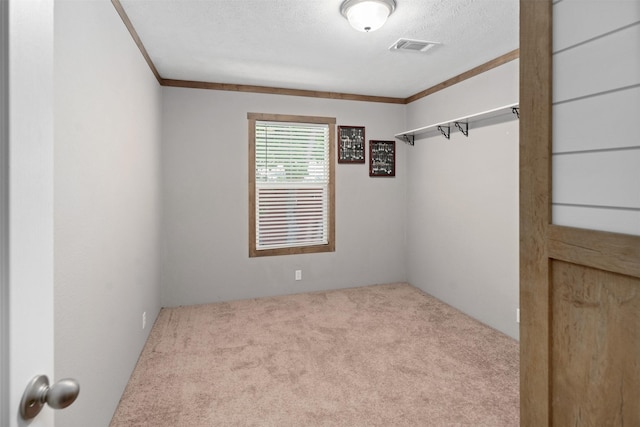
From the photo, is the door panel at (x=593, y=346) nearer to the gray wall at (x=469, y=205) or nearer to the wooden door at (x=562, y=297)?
the wooden door at (x=562, y=297)

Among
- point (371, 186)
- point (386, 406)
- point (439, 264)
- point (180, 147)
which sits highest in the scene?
point (180, 147)

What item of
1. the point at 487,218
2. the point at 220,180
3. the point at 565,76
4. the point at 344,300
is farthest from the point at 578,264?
the point at 220,180

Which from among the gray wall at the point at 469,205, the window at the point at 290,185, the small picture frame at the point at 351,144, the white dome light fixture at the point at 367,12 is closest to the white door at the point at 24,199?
the white dome light fixture at the point at 367,12

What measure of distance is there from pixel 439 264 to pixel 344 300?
1.20 m

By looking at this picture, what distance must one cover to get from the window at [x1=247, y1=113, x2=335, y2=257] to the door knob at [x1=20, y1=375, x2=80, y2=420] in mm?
3772

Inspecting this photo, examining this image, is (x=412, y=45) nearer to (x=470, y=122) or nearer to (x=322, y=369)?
(x=470, y=122)

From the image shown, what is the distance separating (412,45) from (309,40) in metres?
0.87

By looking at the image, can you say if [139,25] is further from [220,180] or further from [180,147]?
[220,180]

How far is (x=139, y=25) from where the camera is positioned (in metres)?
2.71

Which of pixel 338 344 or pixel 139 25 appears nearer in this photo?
pixel 139 25

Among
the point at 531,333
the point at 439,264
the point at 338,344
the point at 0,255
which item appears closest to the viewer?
the point at 0,255

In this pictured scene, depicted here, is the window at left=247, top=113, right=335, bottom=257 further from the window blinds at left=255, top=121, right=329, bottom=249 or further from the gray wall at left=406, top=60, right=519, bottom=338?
the gray wall at left=406, top=60, right=519, bottom=338

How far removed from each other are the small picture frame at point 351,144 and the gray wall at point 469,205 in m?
0.68

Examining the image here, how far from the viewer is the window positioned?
4.39 metres
